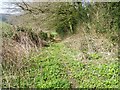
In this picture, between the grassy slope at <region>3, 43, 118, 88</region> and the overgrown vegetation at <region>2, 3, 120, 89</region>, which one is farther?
the overgrown vegetation at <region>2, 3, 120, 89</region>

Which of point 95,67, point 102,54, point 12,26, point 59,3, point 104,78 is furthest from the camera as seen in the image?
point 59,3

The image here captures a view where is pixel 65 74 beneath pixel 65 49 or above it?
beneath

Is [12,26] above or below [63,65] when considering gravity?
above

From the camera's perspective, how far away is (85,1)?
242 inches

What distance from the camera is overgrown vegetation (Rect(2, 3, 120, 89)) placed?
4426mm

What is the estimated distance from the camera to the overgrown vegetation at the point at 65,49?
443 cm

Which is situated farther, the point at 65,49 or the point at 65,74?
the point at 65,49

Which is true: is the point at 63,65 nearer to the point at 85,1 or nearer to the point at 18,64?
the point at 18,64

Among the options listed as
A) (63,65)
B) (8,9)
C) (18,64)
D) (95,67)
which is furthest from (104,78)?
(8,9)

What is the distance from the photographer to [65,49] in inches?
238

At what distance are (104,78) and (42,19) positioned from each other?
3.19 meters

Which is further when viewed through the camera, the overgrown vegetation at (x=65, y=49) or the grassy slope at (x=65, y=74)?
the overgrown vegetation at (x=65, y=49)

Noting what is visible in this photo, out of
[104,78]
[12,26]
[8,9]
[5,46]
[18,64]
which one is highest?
[8,9]

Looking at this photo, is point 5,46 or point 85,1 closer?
point 5,46
